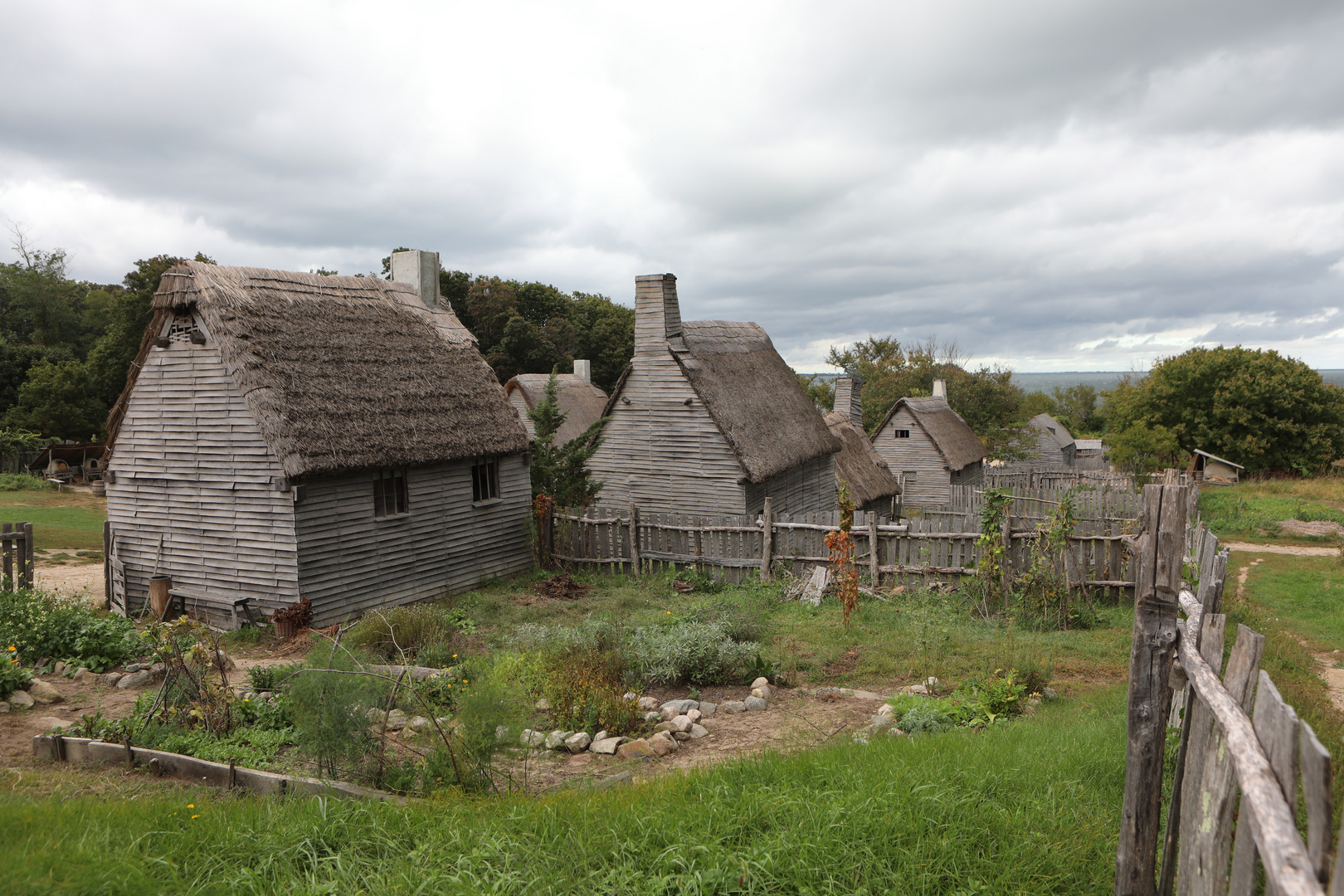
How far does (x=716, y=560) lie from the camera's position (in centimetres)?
1579

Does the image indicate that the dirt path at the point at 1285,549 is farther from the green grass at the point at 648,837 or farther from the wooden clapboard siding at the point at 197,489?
the wooden clapboard siding at the point at 197,489

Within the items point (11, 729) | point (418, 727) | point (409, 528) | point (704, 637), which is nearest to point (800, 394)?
point (409, 528)

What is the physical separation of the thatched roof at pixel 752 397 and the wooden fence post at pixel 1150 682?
44.0ft

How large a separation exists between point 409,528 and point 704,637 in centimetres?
750

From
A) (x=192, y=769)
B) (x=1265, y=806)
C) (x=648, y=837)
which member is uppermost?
(x=1265, y=806)

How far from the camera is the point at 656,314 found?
18.5 meters

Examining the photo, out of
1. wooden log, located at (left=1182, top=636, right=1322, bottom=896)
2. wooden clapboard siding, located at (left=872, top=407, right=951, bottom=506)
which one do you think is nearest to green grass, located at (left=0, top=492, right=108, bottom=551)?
wooden log, located at (left=1182, top=636, right=1322, bottom=896)

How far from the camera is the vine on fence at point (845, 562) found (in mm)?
11578

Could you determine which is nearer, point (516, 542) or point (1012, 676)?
point (1012, 676)

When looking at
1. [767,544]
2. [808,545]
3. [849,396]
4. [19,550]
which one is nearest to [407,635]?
[767,544]

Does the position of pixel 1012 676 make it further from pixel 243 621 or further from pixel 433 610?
pixel 243 621

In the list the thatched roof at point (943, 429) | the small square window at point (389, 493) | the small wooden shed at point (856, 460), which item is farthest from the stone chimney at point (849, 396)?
the small square window at point (389, 493)

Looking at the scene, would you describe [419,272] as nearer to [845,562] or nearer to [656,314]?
[656,314]

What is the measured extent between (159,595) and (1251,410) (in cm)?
5111
